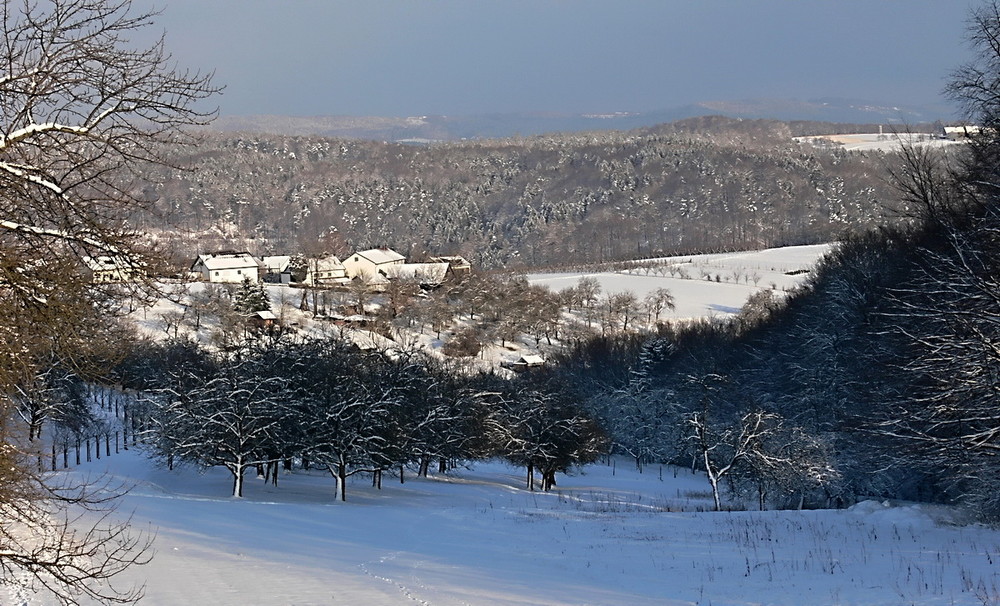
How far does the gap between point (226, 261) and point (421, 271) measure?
31783 mm

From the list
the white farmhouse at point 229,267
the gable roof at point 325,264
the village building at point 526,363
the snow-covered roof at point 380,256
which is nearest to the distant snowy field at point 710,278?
the snow-covered roof at point 380,256

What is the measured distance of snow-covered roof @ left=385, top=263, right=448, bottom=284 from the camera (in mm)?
135500

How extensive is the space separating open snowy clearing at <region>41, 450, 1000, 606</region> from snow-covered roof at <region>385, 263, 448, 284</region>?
105 meters

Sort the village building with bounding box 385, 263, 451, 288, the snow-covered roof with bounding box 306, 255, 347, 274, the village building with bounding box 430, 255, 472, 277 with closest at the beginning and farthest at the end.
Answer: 1. the snow-covered roof with bounding box 306, 255, 347, 274
2. the village building with bounding box 430, 255, 472, 277
3. the village building with bounding box 385, 263, 451, 288

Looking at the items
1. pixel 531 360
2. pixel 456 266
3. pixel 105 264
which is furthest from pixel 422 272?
pixel 105 264

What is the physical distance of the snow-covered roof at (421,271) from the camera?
135500mm

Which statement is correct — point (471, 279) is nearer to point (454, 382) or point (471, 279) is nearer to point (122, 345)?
point (454, 382)

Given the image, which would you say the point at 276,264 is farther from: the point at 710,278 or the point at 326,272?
the point at 710,278

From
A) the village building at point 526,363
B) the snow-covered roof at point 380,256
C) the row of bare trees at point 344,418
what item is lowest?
the village building at point 526,363

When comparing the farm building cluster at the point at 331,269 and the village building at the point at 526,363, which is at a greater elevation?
the farm building cluster at the point at 331,269

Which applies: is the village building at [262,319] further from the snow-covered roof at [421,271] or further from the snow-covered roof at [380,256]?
the snow-covered roof at [380,256]

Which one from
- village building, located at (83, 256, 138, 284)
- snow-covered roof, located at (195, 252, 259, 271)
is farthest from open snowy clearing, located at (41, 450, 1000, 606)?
snow-covered roof, located at (195, 252, 259, 271)

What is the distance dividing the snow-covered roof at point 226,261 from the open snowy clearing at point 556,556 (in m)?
96.8

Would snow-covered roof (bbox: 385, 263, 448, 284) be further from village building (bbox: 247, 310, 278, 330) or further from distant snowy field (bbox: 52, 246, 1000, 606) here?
distant snowy field (bbox: 52, 246, 1000, 606)
